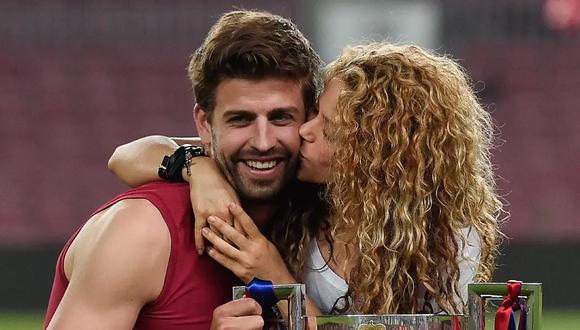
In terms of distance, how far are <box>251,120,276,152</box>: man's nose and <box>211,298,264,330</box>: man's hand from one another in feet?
2.10

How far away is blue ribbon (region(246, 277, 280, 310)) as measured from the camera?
215 centimetres

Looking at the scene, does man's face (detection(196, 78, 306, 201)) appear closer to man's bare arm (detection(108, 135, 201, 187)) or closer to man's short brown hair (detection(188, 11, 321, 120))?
man's short brown hair (detection(188, 11, 321, 120))

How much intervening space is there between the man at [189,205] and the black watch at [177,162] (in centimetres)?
6

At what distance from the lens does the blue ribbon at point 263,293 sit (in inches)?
84.7

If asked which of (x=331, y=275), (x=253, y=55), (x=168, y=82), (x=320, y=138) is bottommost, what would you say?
(x=331, y=275)

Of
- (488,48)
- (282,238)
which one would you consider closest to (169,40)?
(488,48)

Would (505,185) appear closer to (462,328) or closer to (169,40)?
(169,40)

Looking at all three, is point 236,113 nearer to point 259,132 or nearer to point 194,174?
point 259,132

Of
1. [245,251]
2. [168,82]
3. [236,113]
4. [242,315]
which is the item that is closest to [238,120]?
[236,113]

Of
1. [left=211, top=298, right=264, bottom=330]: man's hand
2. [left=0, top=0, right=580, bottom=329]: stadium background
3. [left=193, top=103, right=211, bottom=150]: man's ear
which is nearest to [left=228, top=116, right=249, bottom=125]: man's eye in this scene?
[left=193, top=103, right=211, bottom=150]: man's ear

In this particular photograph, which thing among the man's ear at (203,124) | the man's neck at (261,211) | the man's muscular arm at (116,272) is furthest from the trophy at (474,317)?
the man's ear at (203,124)

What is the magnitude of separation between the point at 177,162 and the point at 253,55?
39 centimetres

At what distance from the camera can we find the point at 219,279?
2.99 meters

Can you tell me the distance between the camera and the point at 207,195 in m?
2.94
